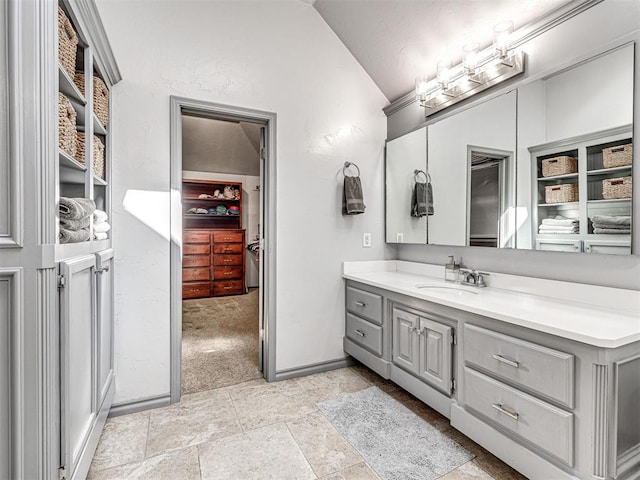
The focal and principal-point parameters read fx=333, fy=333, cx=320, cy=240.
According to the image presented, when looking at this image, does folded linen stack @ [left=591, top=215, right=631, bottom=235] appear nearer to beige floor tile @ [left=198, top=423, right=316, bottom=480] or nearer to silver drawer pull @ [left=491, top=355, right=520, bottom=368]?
silver drawer pull @ [left=491, top=355, right=520, bottom=368]

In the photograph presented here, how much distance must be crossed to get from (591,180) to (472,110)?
2.81 feet

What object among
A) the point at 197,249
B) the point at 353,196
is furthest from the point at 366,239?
the point at 197,249

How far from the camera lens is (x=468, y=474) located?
1547 millimetres

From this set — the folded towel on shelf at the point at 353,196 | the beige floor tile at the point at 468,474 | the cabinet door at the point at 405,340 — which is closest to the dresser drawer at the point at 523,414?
the beige floor tile at the point at 468,474

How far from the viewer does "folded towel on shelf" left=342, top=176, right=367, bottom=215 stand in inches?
104

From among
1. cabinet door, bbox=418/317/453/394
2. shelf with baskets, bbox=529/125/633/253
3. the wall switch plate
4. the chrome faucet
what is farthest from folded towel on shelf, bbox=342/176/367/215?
shelf with baskets, bbox=529/125/633/253

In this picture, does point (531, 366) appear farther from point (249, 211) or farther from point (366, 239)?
point (249, 211)

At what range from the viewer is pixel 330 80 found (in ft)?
→ 8.79

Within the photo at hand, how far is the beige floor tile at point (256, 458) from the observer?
1553 mm

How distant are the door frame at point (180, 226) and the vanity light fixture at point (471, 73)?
3.83 feet

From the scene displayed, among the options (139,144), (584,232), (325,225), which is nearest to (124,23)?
(139,144)

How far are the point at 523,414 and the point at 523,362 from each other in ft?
0.72

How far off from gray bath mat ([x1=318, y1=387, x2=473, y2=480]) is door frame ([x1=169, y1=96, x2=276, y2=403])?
691 millimetres

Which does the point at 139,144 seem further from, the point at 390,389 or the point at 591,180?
the point at 591,180
